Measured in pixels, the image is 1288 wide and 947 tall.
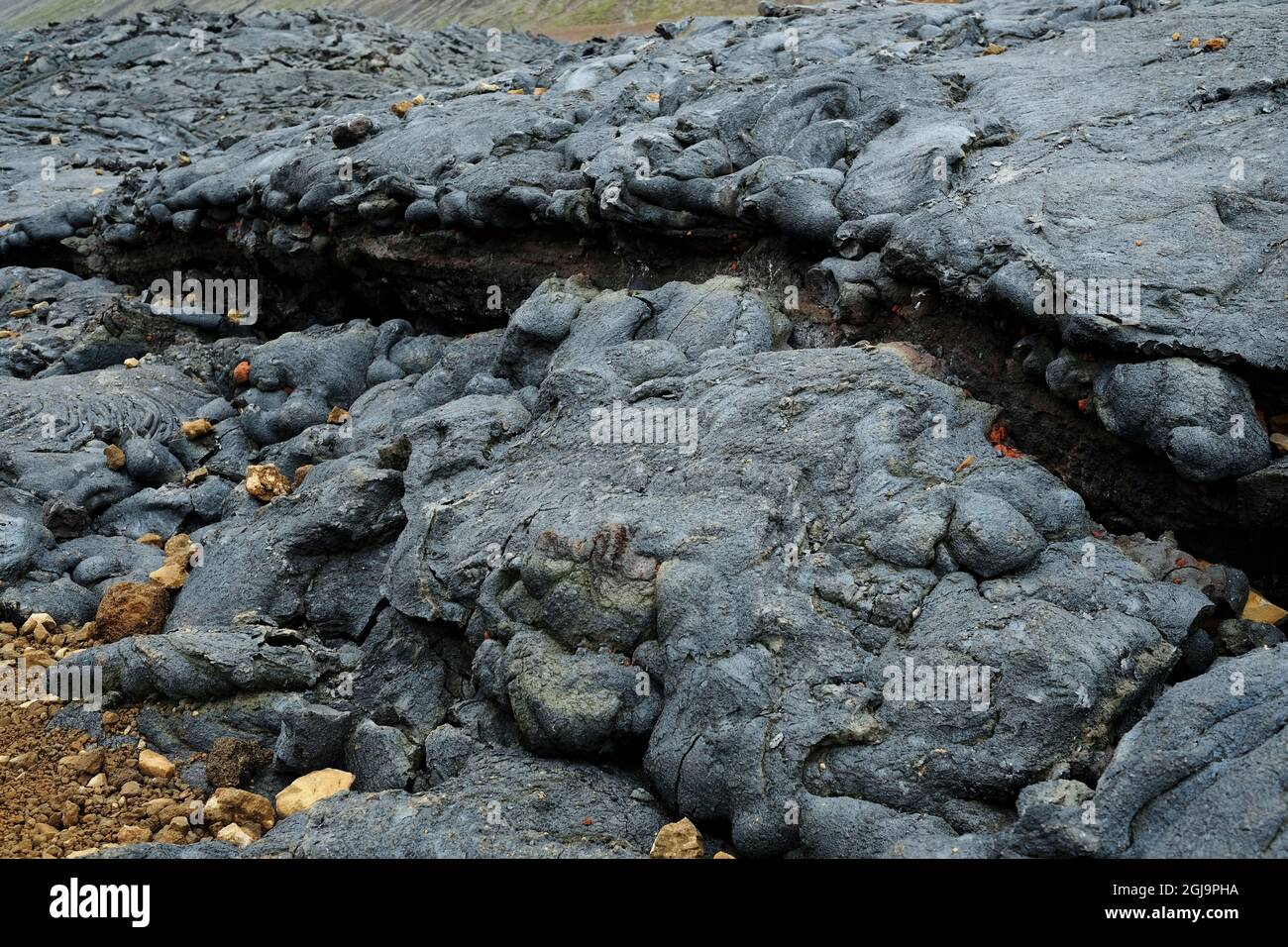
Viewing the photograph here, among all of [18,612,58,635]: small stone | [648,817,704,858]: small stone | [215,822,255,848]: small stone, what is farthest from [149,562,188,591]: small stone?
[648,817,704,858]: small stone

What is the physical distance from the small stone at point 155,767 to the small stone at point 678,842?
3.21 metres

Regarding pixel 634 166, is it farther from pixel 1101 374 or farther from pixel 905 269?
pixel 1101 374

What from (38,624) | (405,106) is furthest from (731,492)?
(405,106)

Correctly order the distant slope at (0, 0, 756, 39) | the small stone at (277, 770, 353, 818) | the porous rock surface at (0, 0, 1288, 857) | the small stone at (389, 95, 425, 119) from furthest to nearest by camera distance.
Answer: the distant slope at (0, 0, 756, 39)
the small stone at (389, 95, 425, 119)
the small stone at (277, 770, 353, 818)
the porous rock surface at (0, 0, 1288, 857)

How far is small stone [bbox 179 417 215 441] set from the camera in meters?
11.6

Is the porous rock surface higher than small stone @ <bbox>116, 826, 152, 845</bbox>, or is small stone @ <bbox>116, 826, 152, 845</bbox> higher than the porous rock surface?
the porous rock surface

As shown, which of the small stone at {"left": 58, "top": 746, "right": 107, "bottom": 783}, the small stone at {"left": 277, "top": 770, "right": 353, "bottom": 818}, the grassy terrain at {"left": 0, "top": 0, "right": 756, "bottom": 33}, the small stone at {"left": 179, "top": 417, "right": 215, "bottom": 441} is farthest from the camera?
the grassy terrain at {"left": 0, "top": 0, "right": 756, "bottom": 33}

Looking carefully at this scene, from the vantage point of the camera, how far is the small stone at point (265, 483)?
9.83m

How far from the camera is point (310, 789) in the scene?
6500 mm

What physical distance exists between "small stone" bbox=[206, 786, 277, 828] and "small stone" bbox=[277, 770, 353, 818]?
13 cm

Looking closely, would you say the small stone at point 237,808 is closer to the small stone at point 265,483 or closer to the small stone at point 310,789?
the small stone at point 310,789

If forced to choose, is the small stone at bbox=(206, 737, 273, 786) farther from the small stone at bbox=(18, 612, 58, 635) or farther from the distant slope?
the distant slope

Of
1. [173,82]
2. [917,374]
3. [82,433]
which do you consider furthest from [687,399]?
[173,82]

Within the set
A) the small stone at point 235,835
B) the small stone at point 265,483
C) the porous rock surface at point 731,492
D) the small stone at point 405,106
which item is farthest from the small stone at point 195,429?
the small stone at point 235,835
